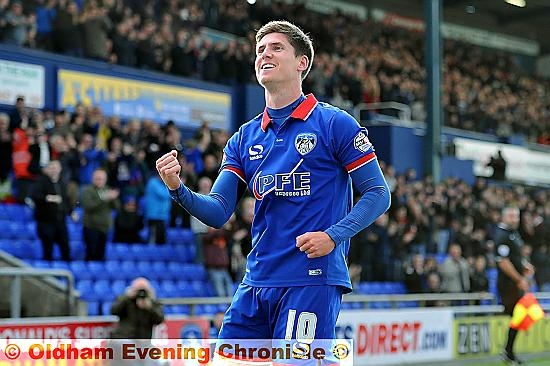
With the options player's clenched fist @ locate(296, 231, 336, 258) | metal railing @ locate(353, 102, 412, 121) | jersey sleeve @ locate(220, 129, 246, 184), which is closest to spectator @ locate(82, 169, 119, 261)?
jersey sleeve @ locate(220, 129, 246, 184)

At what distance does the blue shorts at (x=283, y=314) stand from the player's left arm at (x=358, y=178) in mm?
282

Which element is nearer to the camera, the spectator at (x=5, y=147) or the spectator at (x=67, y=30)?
the spectator at (x=5, y=147)

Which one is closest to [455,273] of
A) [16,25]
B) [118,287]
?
[118,287]

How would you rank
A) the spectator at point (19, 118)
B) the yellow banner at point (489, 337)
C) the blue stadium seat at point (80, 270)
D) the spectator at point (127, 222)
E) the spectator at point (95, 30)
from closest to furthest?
the blue stadium seat at point (80, 270) < the spectator at point (19, 118) < the spectator at point (127, 222) < the yellow banner at point (489, 337) < the spectator at point (95, 30)

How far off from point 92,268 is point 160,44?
7.07m

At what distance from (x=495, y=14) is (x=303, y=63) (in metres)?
38.1

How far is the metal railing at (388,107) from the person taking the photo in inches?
992

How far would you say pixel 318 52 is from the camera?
2595cm

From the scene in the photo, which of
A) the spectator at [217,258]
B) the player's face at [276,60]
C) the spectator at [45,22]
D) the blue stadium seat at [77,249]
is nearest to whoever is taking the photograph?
the player's face at [276,60]

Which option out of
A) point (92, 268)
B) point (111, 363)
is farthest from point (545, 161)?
point (111, 363)

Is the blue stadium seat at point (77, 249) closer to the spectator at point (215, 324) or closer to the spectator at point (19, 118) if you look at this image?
the spectator at point (19, 118)

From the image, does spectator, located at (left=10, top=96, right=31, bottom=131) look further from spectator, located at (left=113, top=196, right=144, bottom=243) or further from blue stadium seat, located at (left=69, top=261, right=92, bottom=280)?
blue stadium seat, located at (left=69, top=261, right=92, bottom=280)

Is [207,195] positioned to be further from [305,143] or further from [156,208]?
[156,208]

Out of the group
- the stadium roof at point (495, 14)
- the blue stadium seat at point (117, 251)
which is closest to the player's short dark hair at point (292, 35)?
the blue stadium seat at point (117, 251)
